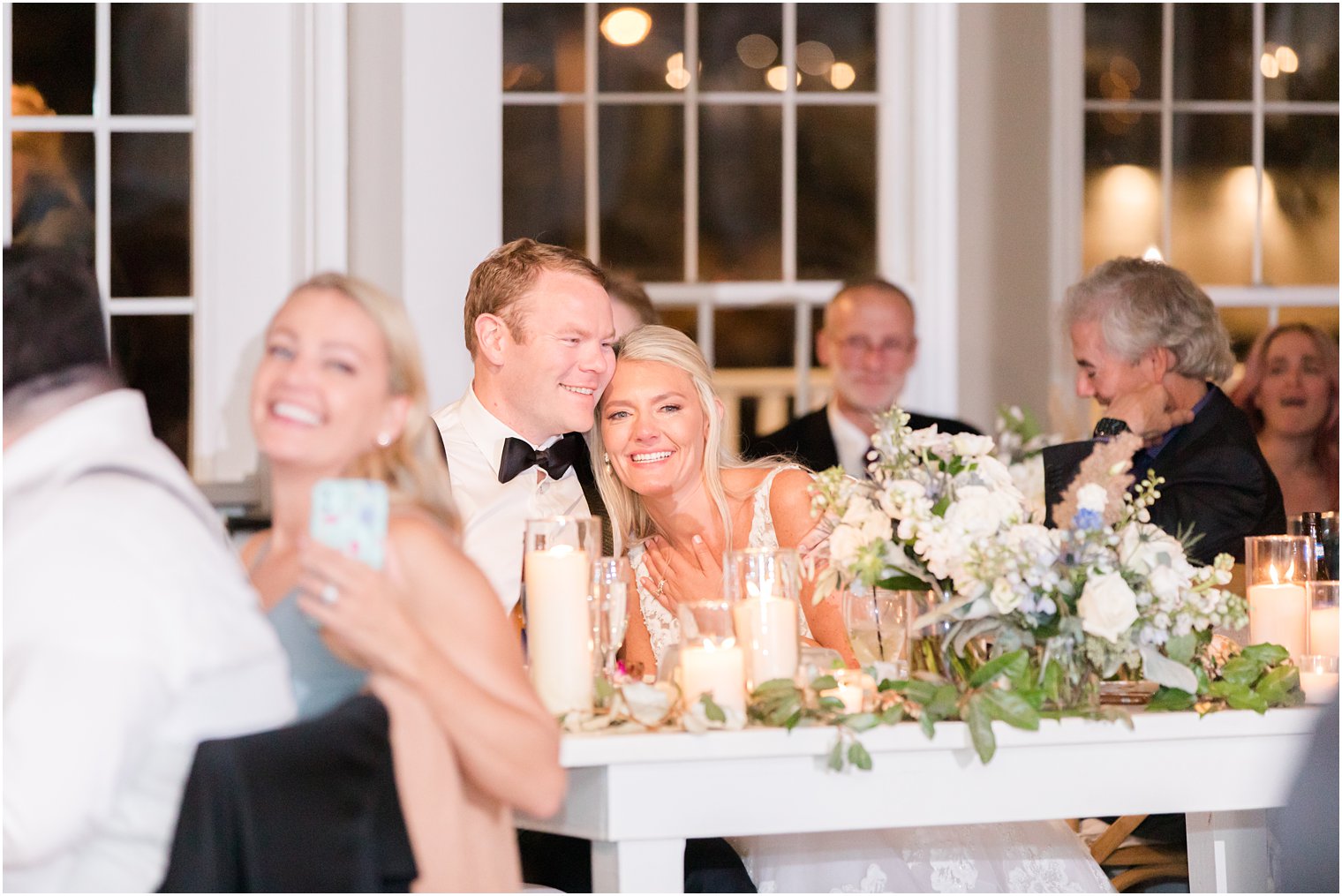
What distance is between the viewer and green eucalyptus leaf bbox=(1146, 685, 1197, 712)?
231 cm

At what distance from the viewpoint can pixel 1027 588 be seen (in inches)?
87.5

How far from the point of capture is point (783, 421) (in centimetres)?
526

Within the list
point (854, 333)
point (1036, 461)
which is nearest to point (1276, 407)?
point (1036, 461)

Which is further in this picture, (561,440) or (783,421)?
(783,421)

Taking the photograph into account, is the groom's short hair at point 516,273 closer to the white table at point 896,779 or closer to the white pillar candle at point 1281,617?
the white table at point 896,779

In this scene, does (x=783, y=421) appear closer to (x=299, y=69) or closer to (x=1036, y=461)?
(x=1036, y=461)

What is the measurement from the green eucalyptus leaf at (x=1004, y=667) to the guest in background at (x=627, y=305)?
1695mm

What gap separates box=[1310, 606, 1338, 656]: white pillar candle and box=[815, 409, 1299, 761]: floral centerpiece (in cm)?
15

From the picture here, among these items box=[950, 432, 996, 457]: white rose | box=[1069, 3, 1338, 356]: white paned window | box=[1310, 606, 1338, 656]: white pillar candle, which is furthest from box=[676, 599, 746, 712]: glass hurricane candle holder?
box=[1069, 3, 1338, 356]: white paned window

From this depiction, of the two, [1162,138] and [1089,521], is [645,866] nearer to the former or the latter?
[1089,521]

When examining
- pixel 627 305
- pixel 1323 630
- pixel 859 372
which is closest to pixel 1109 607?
pixel 1323 630

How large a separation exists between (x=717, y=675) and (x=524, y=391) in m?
1.01

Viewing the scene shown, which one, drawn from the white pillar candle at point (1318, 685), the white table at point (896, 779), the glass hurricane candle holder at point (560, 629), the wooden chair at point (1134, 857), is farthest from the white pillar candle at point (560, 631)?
the wooden chair at point (1134, 857)

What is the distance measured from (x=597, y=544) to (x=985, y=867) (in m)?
1.01
